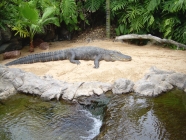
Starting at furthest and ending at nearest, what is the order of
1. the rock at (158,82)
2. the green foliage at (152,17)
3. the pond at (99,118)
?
the green foliage at (152,17) → the rock at (158,82) → the pond at (99,118)

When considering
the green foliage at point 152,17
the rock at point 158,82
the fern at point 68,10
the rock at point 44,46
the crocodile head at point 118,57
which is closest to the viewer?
the rock at point 158,82

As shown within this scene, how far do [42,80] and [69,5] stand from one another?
4512 millimetres

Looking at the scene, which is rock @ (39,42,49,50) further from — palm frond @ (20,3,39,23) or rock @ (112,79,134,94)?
rock @ (112,79,134,94)

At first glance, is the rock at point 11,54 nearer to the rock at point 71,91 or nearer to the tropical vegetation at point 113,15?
the tropical vegetation at point 113,15

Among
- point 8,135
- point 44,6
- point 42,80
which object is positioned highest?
point 44,6

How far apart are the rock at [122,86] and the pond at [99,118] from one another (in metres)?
0.13

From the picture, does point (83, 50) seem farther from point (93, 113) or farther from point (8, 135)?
point (8, 135)

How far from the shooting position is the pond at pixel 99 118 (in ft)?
13.0

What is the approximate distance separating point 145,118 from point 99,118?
2.61 feet

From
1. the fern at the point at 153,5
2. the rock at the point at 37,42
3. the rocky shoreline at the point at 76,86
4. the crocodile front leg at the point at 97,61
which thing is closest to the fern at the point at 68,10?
the rock at the point at 37,42

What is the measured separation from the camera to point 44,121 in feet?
14.7

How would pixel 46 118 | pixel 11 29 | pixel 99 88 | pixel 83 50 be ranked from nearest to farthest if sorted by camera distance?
pixel 46 118 → pixel 99 88 → pixel 83 50 → pixel 11 29

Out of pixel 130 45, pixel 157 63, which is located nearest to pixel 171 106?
pixel 157 63

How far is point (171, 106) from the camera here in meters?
4.76
